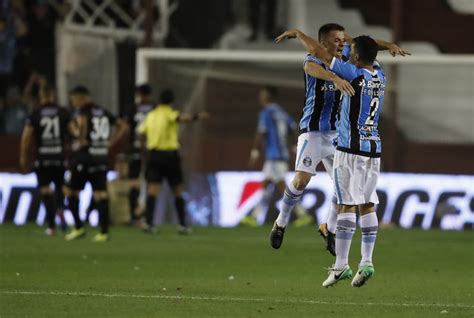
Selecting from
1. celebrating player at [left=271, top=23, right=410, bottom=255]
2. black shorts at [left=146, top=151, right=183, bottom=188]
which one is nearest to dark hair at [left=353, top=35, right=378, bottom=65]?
celebrating player at [left=271, top=23, right=410, bottom=255]

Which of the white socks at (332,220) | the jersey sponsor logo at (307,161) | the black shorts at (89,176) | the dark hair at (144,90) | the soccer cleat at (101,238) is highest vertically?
the jersey sponsor logo at (307,161)

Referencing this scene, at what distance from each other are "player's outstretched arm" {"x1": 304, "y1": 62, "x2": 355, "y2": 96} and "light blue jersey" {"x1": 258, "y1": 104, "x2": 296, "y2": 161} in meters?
10.5

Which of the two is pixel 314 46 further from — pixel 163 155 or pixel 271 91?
pixel 271 91

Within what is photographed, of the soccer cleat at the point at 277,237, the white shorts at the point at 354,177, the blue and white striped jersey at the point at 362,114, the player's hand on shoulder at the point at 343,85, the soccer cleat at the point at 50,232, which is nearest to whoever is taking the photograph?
the player's hand on shoulder at the point at 343,85

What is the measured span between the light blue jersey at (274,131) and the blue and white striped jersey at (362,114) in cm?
1069

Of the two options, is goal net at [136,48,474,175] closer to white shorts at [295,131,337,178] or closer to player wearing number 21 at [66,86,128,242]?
player wearing number 21 at [66,86,128,242]

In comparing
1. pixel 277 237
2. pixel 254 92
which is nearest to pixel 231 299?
pixel 277 237

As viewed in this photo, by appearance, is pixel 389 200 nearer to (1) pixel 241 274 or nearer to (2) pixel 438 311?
(1) pixel 241 274

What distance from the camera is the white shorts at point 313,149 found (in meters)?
13.6

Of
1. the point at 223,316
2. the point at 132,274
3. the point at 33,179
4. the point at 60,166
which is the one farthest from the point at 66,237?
the point at 223,316

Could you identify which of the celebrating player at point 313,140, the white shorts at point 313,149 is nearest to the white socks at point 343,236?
the celebrating player at point 313,140

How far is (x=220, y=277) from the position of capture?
563 inches

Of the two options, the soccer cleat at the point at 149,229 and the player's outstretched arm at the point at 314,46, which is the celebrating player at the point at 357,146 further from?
the soccer cleat at the point at 149,229

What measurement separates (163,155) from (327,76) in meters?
8.90
